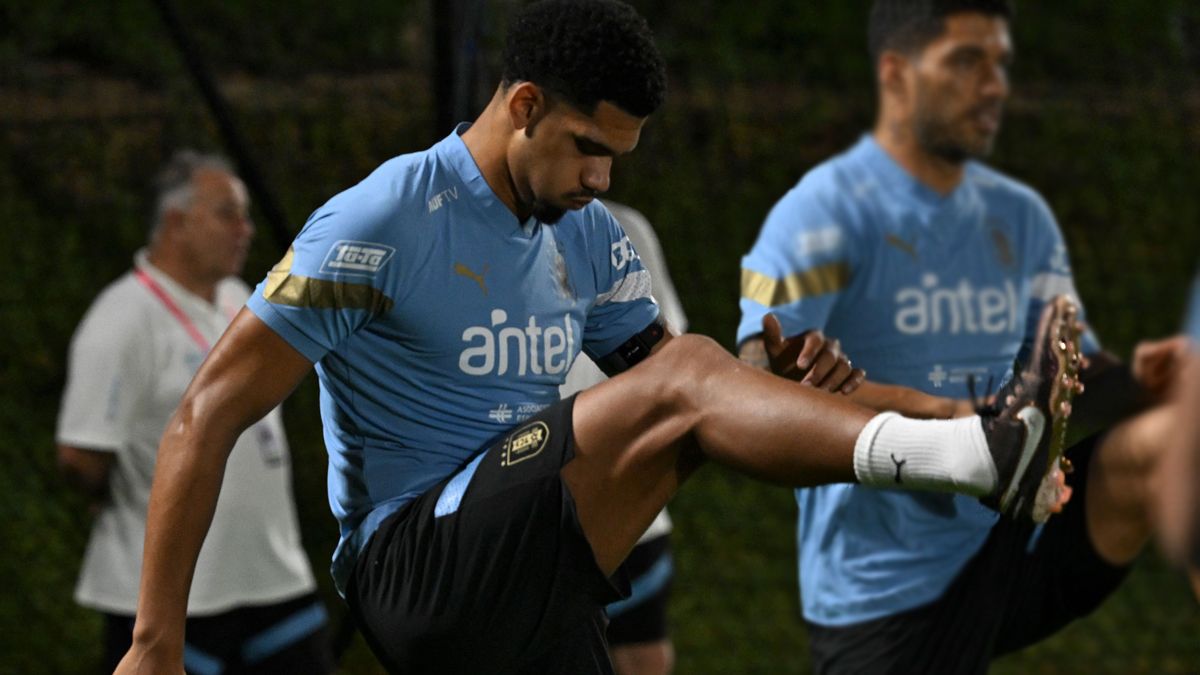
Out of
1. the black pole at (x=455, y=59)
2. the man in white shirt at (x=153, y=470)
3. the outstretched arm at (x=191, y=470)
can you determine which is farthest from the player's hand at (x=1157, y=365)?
the man in white shirt at (x=153, y=470)

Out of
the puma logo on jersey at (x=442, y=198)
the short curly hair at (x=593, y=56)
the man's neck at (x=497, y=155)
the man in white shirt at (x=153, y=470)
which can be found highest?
the short curly hair at (x=593, y=56)

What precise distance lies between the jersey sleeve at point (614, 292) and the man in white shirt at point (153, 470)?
147cm

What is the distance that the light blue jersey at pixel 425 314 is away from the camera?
2463mm

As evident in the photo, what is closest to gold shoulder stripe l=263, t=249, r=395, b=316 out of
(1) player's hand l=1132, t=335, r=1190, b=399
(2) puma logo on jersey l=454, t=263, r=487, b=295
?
(2) puma logo on jersey l=454, t=263, r=487, b=295

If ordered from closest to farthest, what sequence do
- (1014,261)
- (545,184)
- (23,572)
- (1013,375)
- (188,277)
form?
(1013,375) < (545,184) < (1014,261) < (188,277) < (23,572)

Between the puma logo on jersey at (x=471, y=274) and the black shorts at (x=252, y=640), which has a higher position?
the puma logo on jersey at (x=471, y=274)

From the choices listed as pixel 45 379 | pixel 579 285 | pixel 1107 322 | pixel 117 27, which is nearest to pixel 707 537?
pixel 1107 322

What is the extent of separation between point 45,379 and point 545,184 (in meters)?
2.97

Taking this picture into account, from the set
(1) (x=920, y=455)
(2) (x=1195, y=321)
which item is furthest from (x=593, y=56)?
(2) (x=1195, y=321)

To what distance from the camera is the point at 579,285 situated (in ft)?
8.89

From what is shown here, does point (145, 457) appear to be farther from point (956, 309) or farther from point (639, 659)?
point (956, 309)

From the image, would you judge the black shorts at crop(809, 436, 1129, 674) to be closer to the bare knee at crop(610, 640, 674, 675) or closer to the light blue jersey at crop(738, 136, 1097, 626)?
the light blue jersey at crop(738, 136, 1097, 626)

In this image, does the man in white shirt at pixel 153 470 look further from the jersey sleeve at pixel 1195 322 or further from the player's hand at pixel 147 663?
the jersey sleeve at pixel 1195 322

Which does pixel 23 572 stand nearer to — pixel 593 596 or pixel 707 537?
pixel 707 537
